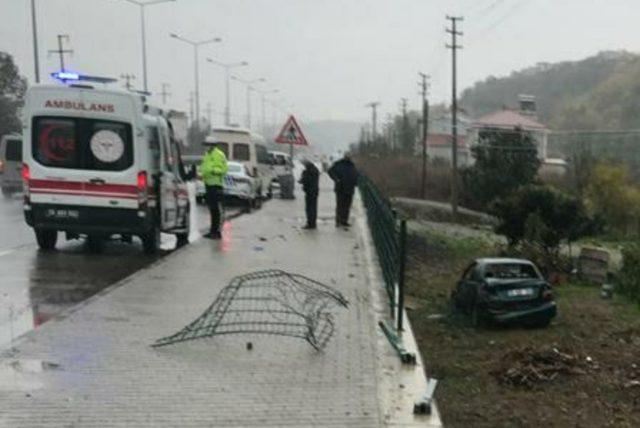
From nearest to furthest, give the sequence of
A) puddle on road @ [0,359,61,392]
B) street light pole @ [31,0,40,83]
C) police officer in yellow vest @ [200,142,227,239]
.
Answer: puddle on road @ [0,359,61,392] → police officer in yellow vest @ [200,142,227,239] → street light pole @ [31,0,40,83]

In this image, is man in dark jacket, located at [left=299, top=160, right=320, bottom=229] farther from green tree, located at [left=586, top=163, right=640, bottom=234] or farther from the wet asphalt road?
green tree, located at [left=586, top=163, right=640, bottom=234]

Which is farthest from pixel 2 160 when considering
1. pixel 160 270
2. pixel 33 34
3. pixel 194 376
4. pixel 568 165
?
pixel 568 165

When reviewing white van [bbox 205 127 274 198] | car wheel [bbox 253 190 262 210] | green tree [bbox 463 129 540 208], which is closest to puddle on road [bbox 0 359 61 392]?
car wheel [bbox 253 190 262 210]

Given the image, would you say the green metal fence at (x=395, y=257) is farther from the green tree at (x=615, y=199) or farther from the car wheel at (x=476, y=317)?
the green tree at (x=615, y=199)

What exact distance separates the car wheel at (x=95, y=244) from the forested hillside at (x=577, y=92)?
98.8 m

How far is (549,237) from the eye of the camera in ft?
88.8

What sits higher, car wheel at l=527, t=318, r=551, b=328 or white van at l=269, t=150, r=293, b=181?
white van at l=269, t=150, r=293, b=181

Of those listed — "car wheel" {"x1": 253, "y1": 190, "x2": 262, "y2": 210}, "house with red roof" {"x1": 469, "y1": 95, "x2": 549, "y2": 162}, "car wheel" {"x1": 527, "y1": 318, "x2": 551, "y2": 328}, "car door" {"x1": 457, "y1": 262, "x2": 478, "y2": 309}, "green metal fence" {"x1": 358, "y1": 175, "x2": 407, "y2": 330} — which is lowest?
"car wheel" {"x1": 527, "y1": 318, "x2": 551, "y2": 328}

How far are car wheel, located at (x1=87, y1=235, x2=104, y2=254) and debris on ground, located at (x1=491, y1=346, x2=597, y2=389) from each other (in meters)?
7.95

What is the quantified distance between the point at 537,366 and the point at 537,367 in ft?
0.13

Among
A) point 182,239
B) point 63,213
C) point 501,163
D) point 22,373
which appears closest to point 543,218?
point 182,239

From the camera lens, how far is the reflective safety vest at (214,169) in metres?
16.8

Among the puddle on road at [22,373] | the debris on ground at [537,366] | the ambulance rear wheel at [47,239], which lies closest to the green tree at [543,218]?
the ambulance rear wheel at [47,239]

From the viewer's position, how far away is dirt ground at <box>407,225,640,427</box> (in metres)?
8.00
